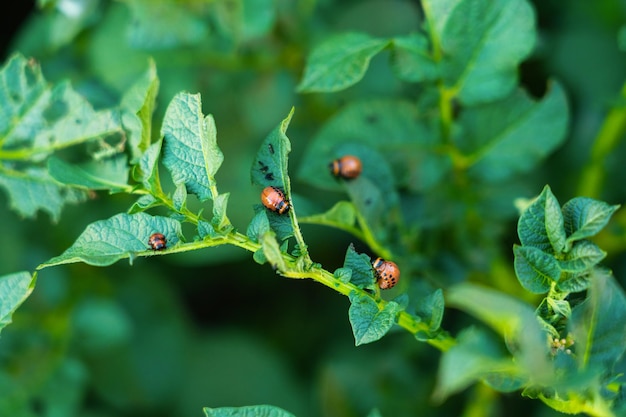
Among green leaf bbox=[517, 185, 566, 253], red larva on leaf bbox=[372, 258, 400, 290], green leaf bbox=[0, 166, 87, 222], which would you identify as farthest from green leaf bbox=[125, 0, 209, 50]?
green leaf bbox=[517, 185, 566, 253]

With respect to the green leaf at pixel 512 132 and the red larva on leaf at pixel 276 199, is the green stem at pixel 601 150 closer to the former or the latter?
the green leaf at pixel 512 132

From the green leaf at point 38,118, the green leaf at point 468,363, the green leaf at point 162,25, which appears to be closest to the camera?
the green leaf at point 468,363

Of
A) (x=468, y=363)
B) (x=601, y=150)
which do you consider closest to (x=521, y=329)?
(x=468, y=363)

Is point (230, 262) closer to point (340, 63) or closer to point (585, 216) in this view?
point (340, 63)

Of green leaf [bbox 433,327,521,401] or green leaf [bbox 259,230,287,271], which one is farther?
green leaf [bbox 259,230,287,271]

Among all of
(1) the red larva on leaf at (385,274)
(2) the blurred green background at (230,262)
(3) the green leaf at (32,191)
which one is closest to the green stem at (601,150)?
(2) the blurred green background at (230,262)

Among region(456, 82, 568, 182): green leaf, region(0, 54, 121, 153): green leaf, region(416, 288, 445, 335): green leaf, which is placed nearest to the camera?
region(416, 288, 445, 335): green leaf

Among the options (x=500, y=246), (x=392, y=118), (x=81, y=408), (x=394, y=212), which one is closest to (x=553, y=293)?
(x=394, y=212)

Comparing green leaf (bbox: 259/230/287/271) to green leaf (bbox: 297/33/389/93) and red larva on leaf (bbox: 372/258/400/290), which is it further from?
green leaf (bbox: 297/33/389/93)
